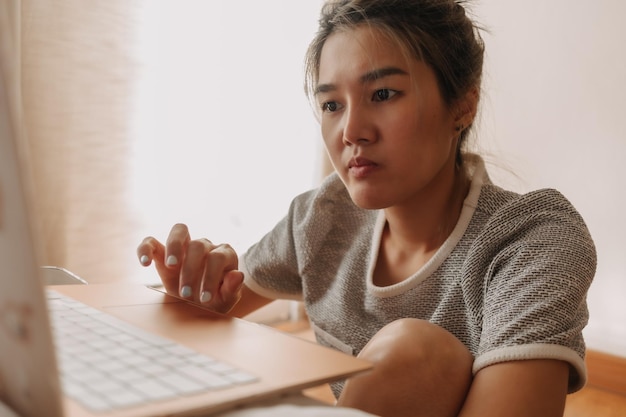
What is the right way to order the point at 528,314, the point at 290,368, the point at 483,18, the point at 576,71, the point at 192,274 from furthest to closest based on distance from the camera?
the point at 483,18
the point at 576,71
the point at 192,274
the point at 528,314
the point at 290,368

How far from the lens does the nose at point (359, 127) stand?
2.99ft

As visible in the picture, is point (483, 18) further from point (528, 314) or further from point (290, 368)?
point (290, 368)

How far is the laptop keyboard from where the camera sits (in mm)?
336

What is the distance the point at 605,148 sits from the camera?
1.88m

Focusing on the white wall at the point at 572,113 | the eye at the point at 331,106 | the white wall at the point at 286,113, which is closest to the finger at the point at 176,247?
the eye at the point at 331,106

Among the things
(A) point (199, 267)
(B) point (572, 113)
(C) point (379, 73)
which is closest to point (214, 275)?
(A) point (199, 267)

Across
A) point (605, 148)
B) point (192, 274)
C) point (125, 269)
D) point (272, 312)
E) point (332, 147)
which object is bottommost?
point (272, 312)

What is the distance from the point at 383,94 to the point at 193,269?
1.24ft

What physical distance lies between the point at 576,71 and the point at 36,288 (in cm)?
196

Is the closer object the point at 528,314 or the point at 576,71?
the point at 528,314

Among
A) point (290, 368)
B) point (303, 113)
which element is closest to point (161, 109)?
point (303, 113)

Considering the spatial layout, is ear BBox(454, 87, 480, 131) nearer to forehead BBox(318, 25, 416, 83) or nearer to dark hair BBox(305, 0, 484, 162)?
dark hair BBox(305, 0, 484, 162)

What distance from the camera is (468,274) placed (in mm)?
838

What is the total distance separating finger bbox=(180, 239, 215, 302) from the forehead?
0.34 metres
